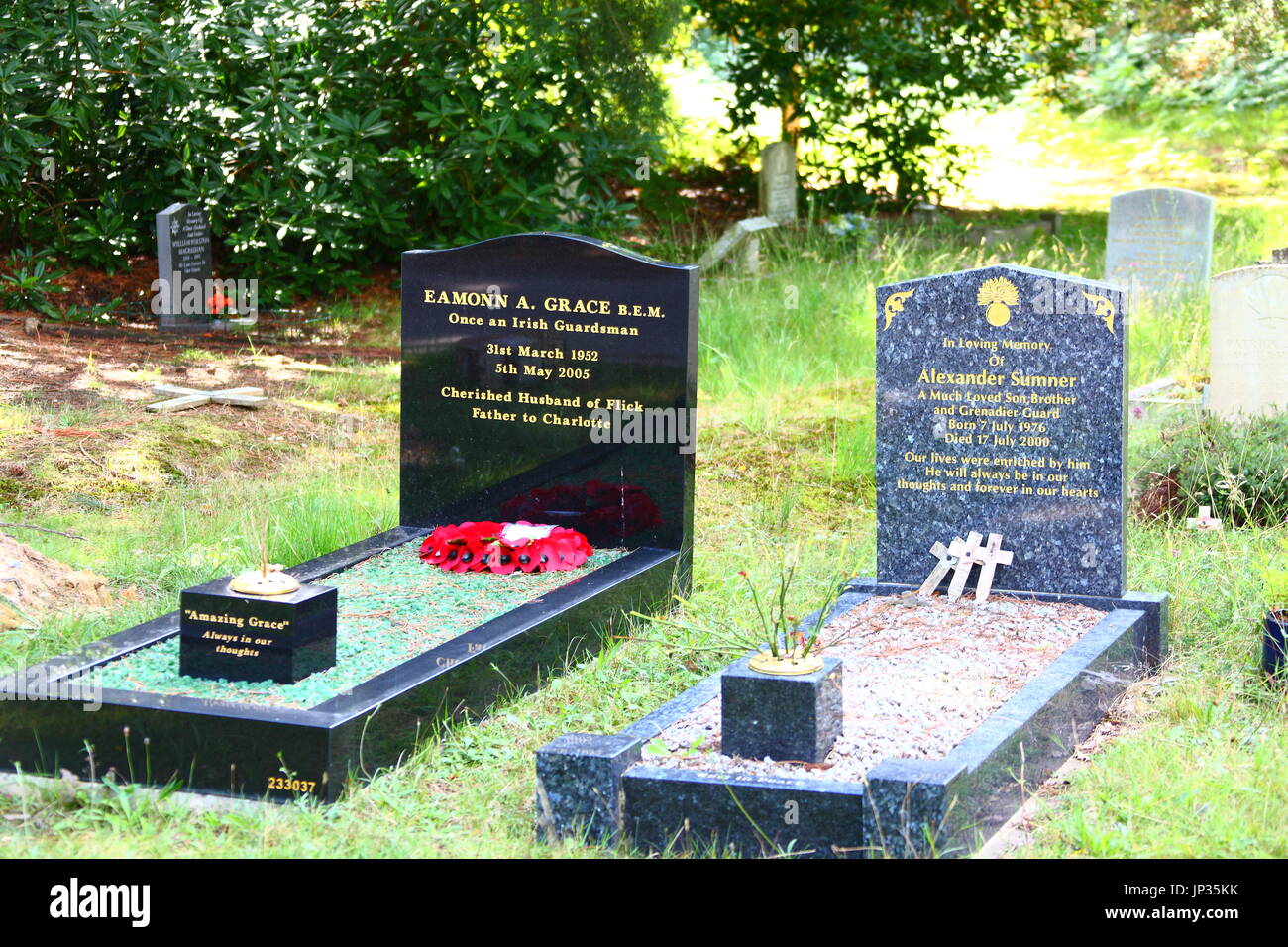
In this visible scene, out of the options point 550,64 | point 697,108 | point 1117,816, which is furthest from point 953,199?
point 1117,816

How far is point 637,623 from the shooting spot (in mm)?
6090

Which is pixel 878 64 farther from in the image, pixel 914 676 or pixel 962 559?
pixel 914 676

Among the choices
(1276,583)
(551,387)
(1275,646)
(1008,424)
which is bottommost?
(1275,646)

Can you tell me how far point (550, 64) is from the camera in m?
11.9

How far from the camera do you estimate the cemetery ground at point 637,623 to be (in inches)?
167

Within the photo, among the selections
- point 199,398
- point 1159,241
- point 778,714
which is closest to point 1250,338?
point 1159,241

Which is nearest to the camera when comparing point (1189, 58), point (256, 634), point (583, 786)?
point (583, 786)

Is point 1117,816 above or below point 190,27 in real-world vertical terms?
below

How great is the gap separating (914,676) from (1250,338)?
438 cm

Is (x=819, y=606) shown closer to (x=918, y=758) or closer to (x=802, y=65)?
(x=918, y=758)

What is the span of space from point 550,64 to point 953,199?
7492 mm

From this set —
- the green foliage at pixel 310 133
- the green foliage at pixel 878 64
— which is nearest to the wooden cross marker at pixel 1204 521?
the green foliage at pixel 310 133

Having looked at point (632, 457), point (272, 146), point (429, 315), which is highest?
point (272, 146)

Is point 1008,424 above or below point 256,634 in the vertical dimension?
above
